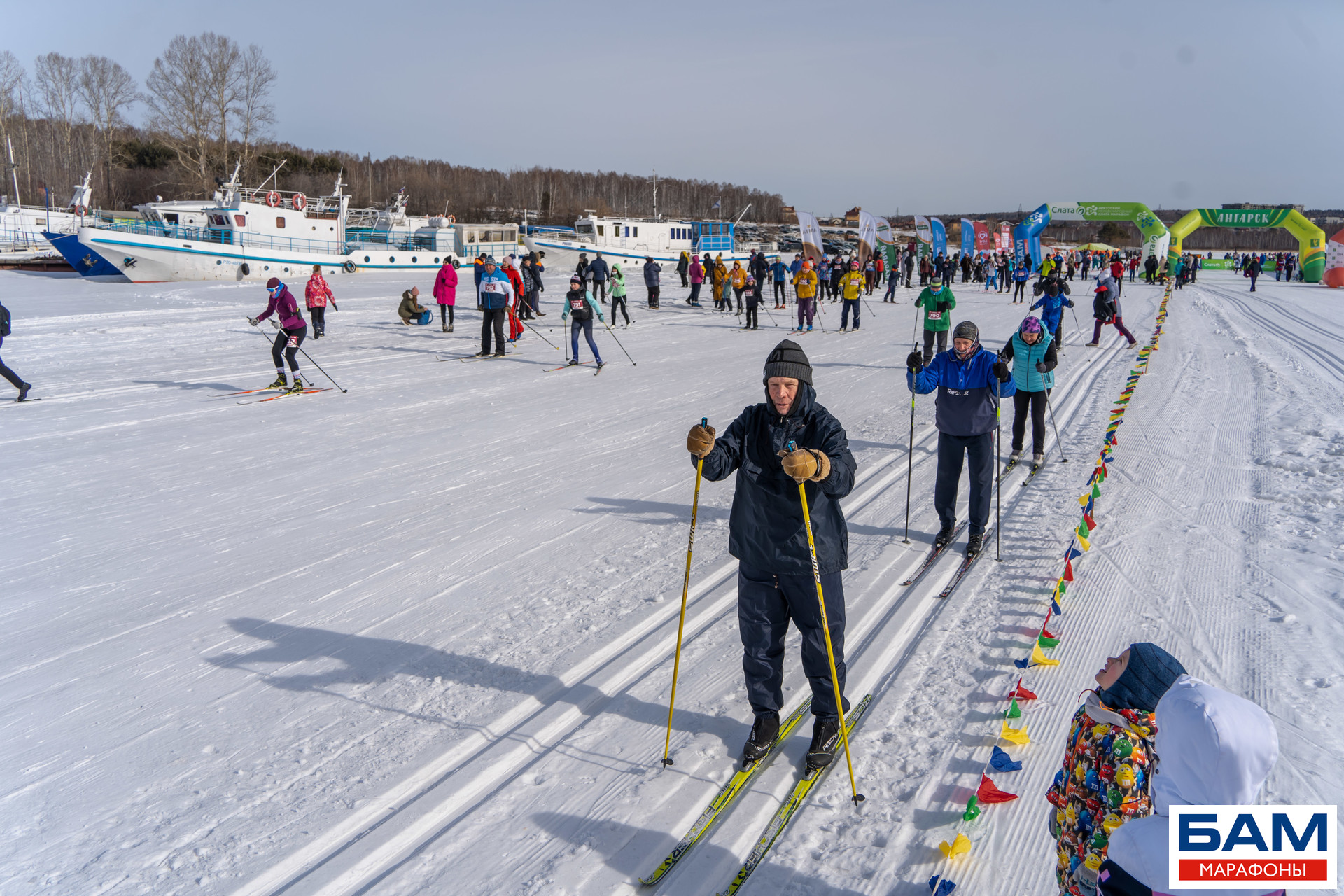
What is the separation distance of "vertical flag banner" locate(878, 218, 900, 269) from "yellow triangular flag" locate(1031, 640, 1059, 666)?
2291 cm

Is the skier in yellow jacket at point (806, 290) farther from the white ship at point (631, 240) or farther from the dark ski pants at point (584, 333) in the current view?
the white ship at point (631, 240)

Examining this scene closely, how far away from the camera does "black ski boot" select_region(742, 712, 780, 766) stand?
2.98m

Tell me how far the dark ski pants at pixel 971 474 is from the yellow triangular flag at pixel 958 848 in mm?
2782

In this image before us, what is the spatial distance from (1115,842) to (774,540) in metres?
1.44

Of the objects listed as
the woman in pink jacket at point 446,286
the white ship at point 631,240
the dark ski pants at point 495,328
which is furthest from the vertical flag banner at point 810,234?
the dark ski pants at point 495,328

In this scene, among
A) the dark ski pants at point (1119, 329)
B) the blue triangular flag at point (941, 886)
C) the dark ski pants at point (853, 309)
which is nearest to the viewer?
the blue triangular flag at point (941, 886)

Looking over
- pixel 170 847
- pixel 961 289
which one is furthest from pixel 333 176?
pixel 170 847

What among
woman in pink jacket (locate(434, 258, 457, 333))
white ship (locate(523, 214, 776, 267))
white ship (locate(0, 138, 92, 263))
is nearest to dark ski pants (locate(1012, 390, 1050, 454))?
woman in pink jacket (locate(434, 258, 457, 333))

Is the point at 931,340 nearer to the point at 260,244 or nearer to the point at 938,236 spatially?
the point at 938,236

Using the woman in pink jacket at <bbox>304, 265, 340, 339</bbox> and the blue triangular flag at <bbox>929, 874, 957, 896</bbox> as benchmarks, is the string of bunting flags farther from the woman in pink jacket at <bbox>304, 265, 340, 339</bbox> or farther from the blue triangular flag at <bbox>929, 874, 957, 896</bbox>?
the woman in pink jacket at <bbox>304, 265, 340, 339</bbox>

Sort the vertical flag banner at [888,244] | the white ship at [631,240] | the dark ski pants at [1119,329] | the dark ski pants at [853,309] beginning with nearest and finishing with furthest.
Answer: the dark ski pants at [1119,329]
the dark ski pants at [853,309]
the vertical flag banner at [888,244]
the white ship at [631,240]

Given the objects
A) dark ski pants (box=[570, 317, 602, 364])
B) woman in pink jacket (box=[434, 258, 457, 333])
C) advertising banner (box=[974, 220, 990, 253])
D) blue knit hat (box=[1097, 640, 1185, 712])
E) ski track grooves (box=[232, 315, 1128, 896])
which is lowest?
ski track grooves (box=[232, 315, 1128, 896])

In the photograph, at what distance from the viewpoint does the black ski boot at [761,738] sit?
9.78ft

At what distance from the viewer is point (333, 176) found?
59812 mm
